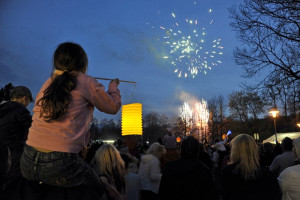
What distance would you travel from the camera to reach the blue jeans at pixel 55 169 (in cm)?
206

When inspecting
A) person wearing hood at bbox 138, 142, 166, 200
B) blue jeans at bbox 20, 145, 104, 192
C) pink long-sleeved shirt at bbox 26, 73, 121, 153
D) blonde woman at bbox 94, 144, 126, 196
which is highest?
pink long-sleeved shirt at bbox 26, 73, 121, 153

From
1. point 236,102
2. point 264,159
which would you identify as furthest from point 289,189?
point 236,102

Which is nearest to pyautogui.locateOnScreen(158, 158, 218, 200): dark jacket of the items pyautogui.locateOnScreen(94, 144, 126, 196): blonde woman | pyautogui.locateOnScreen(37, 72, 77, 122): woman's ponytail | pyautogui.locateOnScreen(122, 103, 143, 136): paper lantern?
pyautogui.locateOnScreen(94, 144, 126, 196): blonde woman

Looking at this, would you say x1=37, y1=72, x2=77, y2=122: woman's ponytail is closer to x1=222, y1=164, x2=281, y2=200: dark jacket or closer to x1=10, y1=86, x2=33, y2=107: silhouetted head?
x1=10, y1=86, x2=33, y2=107: silhouetted head

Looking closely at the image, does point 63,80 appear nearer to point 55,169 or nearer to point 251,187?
point 55,169

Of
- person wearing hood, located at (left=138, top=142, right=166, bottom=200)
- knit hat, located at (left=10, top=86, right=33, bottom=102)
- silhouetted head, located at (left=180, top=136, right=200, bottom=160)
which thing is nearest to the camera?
knit hat, located at (left=10, top=86, right=33, bottom=102)

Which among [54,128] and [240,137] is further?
[240,137]

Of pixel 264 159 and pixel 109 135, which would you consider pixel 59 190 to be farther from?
pixel 109 135

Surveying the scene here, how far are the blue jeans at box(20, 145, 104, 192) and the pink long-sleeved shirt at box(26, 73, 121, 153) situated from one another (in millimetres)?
56

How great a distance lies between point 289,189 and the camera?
4.11 meters

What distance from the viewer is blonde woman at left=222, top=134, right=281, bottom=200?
13.6 ft

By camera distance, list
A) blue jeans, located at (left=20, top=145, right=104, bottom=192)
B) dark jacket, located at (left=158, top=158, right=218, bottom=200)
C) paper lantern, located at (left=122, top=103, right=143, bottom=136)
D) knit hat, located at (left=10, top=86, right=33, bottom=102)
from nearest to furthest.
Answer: blue jeans, located at (left=20, top=145, right=104, bottom=192), knit hat, located at (left=10, top=86, right=33, bottom=102), dark jacket, located at (left=158, top=158, right=218, bottom=200), paper lantern, located at (left=122, top=103, right=143, bottom=136)

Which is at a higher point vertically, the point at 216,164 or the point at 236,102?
the point at 236,102

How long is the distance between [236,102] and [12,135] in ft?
205
